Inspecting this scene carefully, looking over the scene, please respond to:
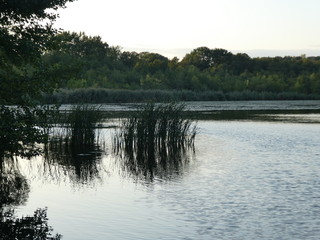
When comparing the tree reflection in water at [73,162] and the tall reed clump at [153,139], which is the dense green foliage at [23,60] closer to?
the tree reflection in water at [73,162]

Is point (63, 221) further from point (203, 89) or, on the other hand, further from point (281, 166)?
point (203, 89)

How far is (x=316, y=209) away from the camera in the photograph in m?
11.4

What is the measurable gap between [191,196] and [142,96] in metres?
46.3

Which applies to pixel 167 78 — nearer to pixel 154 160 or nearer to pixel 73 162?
pixel 154 160

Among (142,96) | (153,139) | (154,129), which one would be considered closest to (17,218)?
(153,139)

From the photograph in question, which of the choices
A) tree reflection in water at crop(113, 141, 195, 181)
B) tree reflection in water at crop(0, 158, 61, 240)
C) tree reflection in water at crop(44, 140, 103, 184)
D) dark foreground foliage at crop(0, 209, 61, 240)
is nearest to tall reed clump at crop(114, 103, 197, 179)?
tree reflection in water at crop(113, 141, 195, 181)

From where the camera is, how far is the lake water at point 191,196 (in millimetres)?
10086

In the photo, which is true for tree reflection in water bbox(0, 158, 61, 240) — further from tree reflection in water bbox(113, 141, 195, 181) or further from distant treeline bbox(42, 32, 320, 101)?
distant treeline bbox(42, 32, 320, 101)

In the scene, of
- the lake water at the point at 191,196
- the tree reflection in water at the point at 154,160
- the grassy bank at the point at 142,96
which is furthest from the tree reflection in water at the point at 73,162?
the grassy bank at the point at 142,96

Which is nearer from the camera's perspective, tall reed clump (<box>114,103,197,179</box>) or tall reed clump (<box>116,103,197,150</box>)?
tall reed clump (<box>114,103,197,179</box>)

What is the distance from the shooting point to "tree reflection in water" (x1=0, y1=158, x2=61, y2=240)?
9797 mm

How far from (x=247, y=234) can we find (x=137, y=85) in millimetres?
65132

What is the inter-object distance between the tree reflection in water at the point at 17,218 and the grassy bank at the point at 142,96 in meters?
25.3

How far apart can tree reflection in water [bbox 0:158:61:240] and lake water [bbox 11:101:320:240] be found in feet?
0.67
